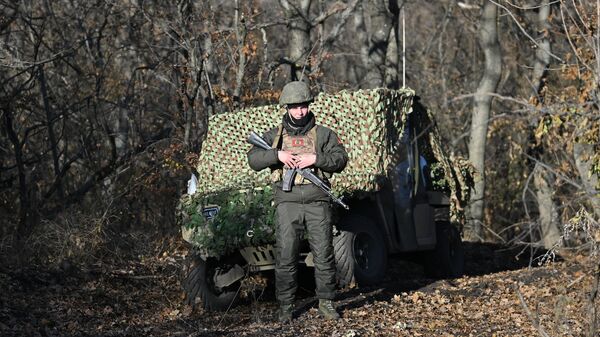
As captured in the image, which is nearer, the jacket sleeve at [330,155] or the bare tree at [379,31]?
the jacket sleeve at [330,155]

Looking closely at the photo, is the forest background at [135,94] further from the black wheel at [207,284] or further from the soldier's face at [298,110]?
the soldier's face at [298,110]

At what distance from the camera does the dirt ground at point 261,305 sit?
9195 mm

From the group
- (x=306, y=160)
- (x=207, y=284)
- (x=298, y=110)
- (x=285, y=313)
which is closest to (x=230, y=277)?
(x=207, y=284)

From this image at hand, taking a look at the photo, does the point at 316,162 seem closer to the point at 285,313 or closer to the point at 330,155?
the point at 330,155

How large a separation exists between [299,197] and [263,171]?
217cm

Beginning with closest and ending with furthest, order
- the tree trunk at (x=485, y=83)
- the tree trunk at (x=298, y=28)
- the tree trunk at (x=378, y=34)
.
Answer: the tree trunk at (x=298, y=28), the tree trunk at (x=378, y=34), the tree trunk at (x=485, y=83)

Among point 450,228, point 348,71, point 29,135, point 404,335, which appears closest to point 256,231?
point 404,335

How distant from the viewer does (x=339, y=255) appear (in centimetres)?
1120

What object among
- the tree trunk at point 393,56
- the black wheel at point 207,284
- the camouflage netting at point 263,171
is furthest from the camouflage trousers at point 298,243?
the tree trunk at point 393,56

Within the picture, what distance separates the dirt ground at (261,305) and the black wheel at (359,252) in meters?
0.17

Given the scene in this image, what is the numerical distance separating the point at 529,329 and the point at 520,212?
16270mm

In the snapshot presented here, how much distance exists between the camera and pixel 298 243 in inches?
380

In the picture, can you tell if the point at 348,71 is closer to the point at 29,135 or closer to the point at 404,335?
the point at 29,135

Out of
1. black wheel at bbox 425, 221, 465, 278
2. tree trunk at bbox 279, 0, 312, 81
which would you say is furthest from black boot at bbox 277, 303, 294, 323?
tree trunk at bbox 279, 0, 312, 81
